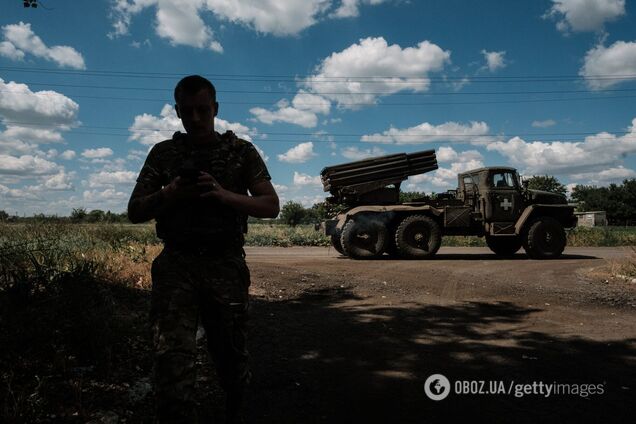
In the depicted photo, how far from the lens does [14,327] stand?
3.03 metres

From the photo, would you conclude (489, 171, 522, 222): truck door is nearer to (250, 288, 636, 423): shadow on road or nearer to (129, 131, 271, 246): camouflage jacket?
(250, 288, 636, 423): shadow on road

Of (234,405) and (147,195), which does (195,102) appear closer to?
(147,195)

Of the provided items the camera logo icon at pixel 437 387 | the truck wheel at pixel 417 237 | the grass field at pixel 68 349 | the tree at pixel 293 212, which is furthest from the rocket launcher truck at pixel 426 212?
the tree at pixel 293 212

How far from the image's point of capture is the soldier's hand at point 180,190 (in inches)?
74.7

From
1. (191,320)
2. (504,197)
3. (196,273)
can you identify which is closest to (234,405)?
(191,320)

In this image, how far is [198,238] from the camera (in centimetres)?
207

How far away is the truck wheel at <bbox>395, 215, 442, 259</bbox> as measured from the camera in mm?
11180

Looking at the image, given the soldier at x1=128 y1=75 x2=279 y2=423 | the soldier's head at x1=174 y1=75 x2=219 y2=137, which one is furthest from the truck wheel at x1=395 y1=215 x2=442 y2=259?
the soldier's head at x1=174 y1=75 x2=219 y2=137

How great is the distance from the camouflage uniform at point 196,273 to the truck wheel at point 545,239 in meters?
11.3

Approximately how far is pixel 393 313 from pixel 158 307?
12.9 ft

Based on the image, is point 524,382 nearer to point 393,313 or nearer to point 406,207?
point 393,313

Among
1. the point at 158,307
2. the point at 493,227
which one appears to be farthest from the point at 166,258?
the point at 493,227

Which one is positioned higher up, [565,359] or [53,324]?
[53,324]

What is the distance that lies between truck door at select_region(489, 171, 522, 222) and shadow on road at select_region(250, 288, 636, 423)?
6838mm
